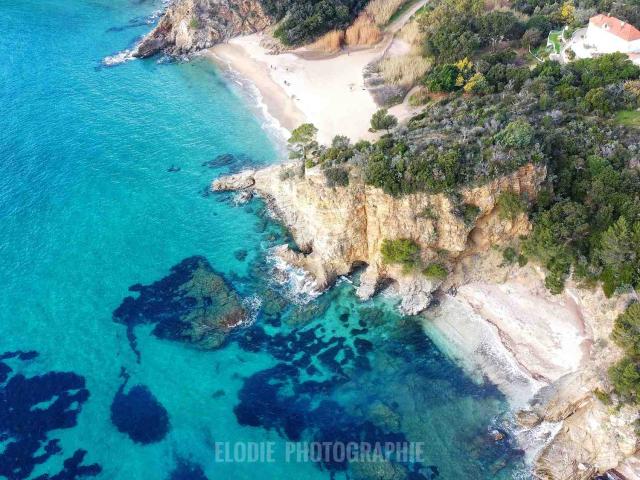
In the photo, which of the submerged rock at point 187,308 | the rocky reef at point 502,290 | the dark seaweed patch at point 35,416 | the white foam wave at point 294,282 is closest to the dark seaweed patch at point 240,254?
the white foam wave at point 294,282

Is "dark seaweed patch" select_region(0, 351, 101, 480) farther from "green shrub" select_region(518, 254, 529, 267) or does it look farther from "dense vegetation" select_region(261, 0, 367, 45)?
"dense vegetation" select_region(261, 0, 367, 45)

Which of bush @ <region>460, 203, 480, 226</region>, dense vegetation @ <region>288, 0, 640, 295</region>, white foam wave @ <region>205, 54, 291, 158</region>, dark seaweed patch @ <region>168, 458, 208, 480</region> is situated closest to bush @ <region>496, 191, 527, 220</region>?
dense vegetation @ <region>288, 0, 640, 295</region>

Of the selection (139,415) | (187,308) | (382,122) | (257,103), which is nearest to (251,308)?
(187,308)

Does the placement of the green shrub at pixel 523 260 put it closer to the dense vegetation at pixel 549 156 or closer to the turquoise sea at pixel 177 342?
the dense vegetation at pixel 549 156

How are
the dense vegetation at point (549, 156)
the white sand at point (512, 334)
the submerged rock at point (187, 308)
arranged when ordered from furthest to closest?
the submerged rock at point (187, 308)
the dense vegetation at point (549, 156)
the white sand at point (512, 334)

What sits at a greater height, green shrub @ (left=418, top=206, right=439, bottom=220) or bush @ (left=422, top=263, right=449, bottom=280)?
green shrub @ (left=418, top=206, right=439, bottom=220)

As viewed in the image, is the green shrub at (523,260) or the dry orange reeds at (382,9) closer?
the green shrub at (523,260)

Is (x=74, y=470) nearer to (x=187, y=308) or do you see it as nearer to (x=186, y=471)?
(x=186, y=471)
